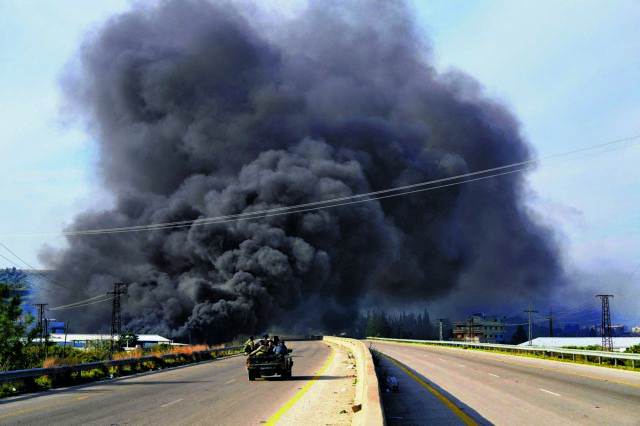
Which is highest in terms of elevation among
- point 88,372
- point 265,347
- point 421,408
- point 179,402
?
point 265,347

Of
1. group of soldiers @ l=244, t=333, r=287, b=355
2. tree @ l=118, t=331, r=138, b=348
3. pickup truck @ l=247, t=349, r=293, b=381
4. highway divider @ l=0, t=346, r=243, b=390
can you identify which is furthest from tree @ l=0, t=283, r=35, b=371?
tree @ l=118, t=331, r=138, b=348

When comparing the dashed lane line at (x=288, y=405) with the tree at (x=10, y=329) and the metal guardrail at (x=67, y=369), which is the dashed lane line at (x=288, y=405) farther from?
the tree at (x=10, y=329)

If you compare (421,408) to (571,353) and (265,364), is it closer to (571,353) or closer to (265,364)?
(265,364)

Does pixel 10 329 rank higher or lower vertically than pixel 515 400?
higher

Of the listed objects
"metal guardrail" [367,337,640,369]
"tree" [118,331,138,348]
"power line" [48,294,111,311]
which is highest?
"power line" [48,294,111,311]

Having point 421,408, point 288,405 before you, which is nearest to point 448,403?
point 421,408

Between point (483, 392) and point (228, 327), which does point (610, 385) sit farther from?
point (228, 327)

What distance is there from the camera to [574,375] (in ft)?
90.6

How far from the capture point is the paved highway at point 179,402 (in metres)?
14.0

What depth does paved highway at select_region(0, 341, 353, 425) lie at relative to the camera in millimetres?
14000

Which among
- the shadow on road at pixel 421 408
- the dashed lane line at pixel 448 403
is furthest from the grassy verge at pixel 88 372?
the dashed lane line at pixel 448 403

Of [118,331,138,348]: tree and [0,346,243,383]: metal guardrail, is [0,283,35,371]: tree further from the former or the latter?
[118,331,138,348]: tree

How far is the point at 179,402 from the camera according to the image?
17.5 meters

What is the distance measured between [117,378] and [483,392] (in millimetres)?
17211
